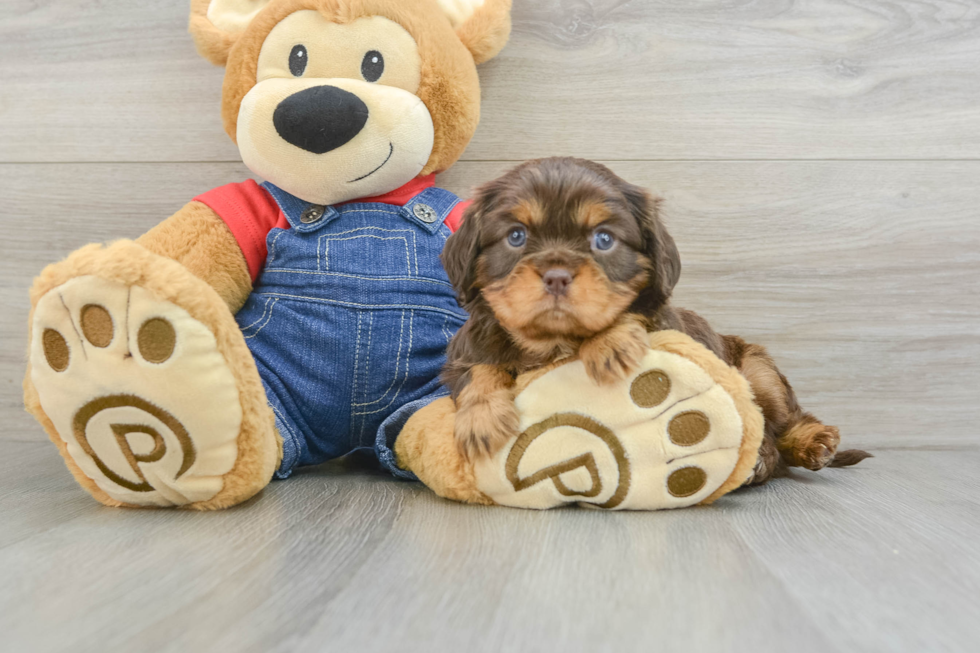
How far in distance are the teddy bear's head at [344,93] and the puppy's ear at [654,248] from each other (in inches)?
22.4

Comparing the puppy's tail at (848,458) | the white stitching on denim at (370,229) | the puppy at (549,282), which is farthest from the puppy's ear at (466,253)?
the puppy's tail at (848,458)

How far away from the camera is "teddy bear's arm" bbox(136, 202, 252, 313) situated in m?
1.62

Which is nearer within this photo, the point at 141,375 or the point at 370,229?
the point at 141,375

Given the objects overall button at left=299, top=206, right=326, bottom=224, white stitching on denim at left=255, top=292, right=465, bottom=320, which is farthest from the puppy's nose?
overall button at left=299, top=206, right=326, bottom=224

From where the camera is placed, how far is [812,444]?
5.38ft

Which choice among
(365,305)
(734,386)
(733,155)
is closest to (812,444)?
(734,386)

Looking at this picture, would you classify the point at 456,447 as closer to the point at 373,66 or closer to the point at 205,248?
the point at 205,248

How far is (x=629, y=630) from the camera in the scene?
840mm

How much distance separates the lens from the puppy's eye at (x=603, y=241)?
1.30m

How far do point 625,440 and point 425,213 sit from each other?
788 millimetres

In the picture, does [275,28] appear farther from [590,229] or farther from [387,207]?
[590,229]

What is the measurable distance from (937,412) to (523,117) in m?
1.52

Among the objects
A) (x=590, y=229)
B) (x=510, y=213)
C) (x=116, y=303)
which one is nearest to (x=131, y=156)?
(x=116, y=303)

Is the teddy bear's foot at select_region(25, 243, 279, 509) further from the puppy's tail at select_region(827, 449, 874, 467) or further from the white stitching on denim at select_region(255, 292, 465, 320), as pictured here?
the puppy's tail at select_region(827, 449, 874, 467)
